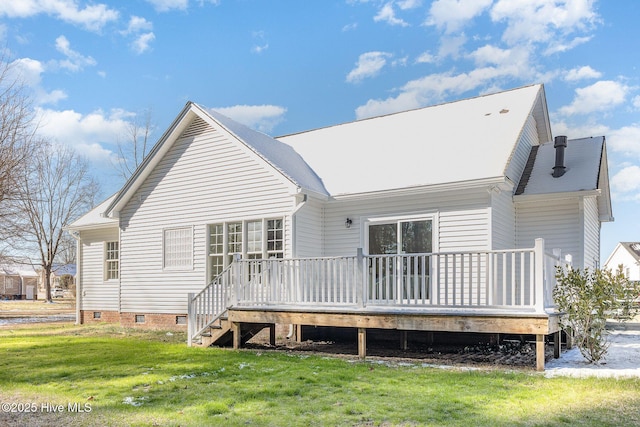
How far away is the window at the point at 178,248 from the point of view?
47.1 ft

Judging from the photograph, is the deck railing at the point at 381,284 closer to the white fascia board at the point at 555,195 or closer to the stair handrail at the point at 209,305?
the stair handrail at the point at 209,305

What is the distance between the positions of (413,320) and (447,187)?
3.38m

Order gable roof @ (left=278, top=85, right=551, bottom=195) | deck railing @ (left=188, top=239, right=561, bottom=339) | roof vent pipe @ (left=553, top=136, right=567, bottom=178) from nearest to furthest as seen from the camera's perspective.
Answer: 1. deck railing @ (left=188, top=239, right=561, bottom=339)
2. gable roof @ (left=278, top=85, right=551, bottom=195)
3. roof vent pipe @ (left=553, top=136, right=567, bottom=178)

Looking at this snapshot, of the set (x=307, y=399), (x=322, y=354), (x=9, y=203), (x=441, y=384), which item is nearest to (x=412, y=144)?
(x=322, y=354)

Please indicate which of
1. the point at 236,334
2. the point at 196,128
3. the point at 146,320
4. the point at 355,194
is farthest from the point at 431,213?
the point at 146,320

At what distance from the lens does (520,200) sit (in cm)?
1225

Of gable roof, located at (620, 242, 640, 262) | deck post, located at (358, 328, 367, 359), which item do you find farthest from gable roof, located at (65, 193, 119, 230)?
gable roof, located at (620, 242, 640, 262)

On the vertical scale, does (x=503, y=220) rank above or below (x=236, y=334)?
above

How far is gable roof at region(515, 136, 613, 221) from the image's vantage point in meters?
11.9

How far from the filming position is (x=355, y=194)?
39.5ft

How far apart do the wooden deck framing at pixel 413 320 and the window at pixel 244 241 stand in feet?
7.29

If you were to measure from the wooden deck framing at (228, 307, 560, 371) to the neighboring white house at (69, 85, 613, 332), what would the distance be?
61.0 inches

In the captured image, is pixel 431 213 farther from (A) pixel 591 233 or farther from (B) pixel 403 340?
(A) pixel 591 233

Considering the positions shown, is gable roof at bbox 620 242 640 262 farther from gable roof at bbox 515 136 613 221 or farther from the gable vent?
the gable vent
